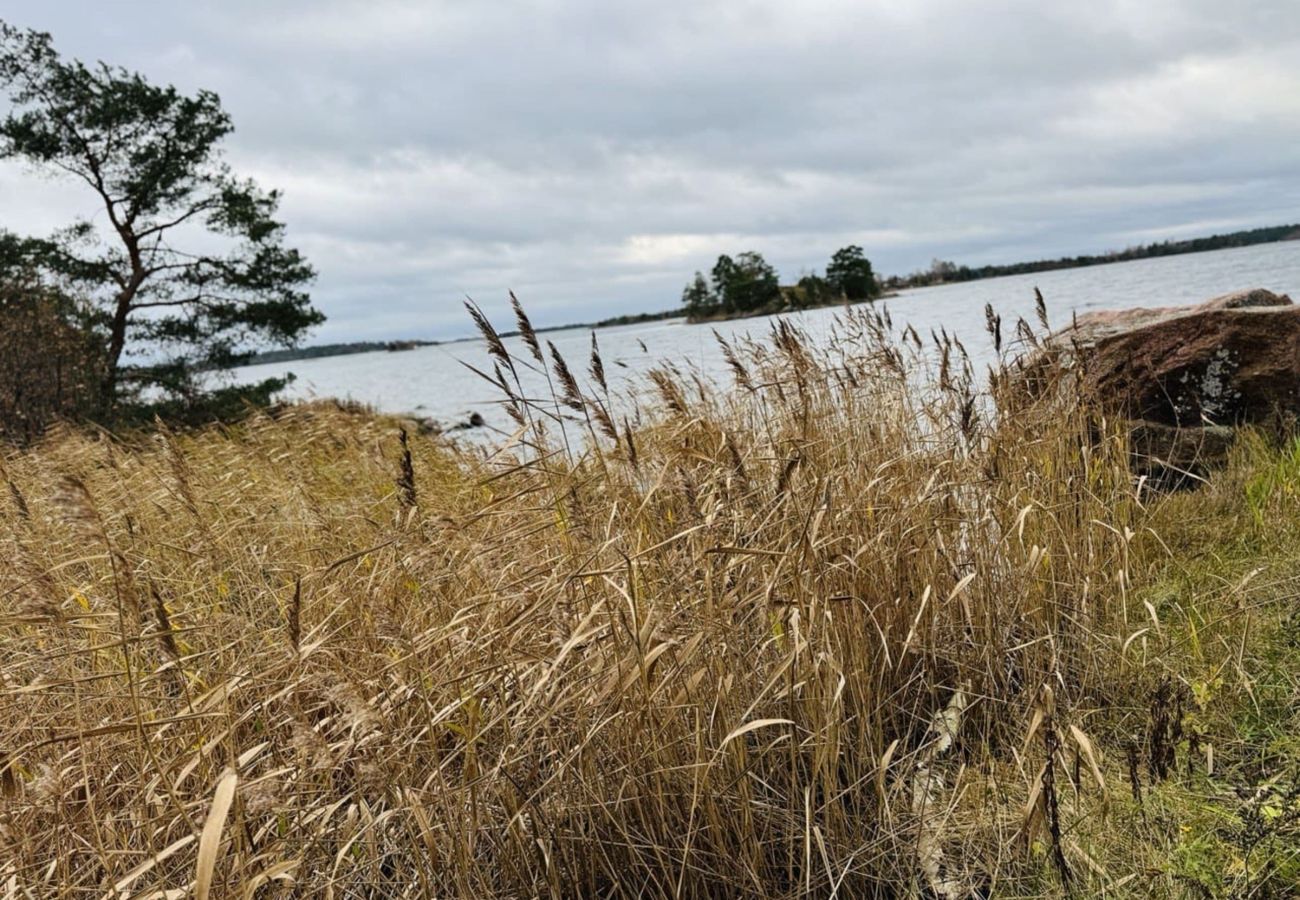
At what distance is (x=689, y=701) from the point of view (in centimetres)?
196

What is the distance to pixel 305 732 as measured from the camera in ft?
5.09

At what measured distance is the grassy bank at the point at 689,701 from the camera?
1759mm

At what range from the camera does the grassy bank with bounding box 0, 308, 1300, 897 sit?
1.76 metres

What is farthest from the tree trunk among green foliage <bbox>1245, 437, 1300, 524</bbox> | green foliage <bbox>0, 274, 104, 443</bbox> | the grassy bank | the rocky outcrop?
green foliage <bbox>1245, 437, 1300, 524</bbox>

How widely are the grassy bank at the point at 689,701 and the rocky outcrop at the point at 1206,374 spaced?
6.50 feet

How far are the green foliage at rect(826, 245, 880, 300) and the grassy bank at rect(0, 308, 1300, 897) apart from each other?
203cm

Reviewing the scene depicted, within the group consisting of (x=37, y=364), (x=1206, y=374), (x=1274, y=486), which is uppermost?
(x=37, y=364)

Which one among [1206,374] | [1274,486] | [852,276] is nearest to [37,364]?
[852,276]

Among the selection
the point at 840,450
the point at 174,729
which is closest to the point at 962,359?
the point at 840,450

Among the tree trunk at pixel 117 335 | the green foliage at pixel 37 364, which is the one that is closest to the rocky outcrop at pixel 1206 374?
the green foliage at pixel 37 364

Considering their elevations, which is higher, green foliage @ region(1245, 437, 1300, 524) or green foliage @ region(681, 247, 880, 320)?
green foliage @ region(681, 247, 880, 320)

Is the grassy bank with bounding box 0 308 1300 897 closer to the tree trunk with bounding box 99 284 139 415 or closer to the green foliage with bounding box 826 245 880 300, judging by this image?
the green foliage with bounding box 826 245 880 300

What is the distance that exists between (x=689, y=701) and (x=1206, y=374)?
487cm

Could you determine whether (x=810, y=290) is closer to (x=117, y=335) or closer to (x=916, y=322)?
(x=916, y=322)
